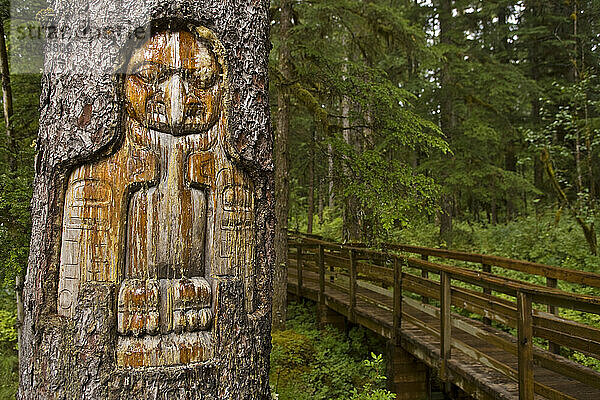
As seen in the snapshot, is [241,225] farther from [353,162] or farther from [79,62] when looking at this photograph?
[353,162]

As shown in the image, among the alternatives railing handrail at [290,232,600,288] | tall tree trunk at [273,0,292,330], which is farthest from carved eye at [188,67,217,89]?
tall tree trunk at [273,0,292,330]

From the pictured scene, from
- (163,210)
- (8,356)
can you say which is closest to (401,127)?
(163,210)

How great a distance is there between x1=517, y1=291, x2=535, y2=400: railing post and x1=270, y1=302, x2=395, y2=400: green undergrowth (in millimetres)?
1544

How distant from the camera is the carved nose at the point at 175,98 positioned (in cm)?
238

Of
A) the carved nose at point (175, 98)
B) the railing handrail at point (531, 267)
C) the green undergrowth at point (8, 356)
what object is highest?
the carved nose at point (175, 98)

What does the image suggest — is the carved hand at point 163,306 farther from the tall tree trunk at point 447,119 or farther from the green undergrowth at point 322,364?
the tall tree trunk at point 447,119

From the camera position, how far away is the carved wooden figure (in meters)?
2.30

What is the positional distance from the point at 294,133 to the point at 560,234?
690cm

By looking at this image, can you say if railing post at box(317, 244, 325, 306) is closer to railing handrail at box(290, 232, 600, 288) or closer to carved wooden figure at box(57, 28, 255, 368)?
railing handrail at box(290, 232, 600, 288)

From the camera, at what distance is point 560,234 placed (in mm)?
11273

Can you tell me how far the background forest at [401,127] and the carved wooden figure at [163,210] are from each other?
10.7 ft

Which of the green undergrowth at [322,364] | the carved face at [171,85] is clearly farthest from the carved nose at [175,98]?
the green undergrowth at [322,364]

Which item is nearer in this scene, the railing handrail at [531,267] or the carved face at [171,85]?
the carved face at [171,85]

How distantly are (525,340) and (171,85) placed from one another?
11.2ft
